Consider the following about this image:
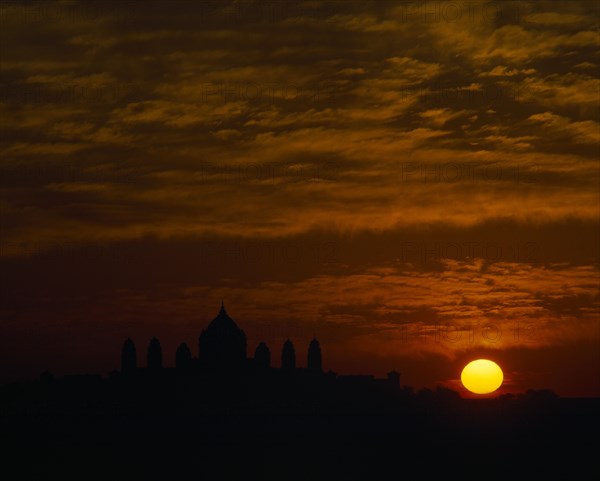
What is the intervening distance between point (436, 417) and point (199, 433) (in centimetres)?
2258

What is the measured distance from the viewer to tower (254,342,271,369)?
5556 inches

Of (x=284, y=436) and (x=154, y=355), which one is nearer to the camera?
(x=284, y=436)

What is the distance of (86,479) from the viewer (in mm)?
93500

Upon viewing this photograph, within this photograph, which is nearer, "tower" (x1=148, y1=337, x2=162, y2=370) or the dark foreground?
the dark foreground

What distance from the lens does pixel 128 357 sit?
137 meters

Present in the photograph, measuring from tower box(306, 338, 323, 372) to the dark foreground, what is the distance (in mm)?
3038

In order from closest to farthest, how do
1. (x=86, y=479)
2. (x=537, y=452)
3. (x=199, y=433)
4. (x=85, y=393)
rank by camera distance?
(x=86, y=479) < (x=537, y=452) < (x=199, y=433) < (x=85, y=393)

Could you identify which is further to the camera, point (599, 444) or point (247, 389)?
point (247, 389)

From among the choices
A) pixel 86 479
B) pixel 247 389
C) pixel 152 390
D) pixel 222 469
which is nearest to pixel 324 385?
pixel 247 389

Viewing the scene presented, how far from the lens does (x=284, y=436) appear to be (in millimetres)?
121375

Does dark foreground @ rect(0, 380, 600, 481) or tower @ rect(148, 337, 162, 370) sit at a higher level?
tower @ rect(148, 337, 162, 370)

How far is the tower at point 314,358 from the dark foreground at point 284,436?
3.04m

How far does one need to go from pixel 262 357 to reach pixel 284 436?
818 inches

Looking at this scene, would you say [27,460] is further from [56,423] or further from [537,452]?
[537,452]
